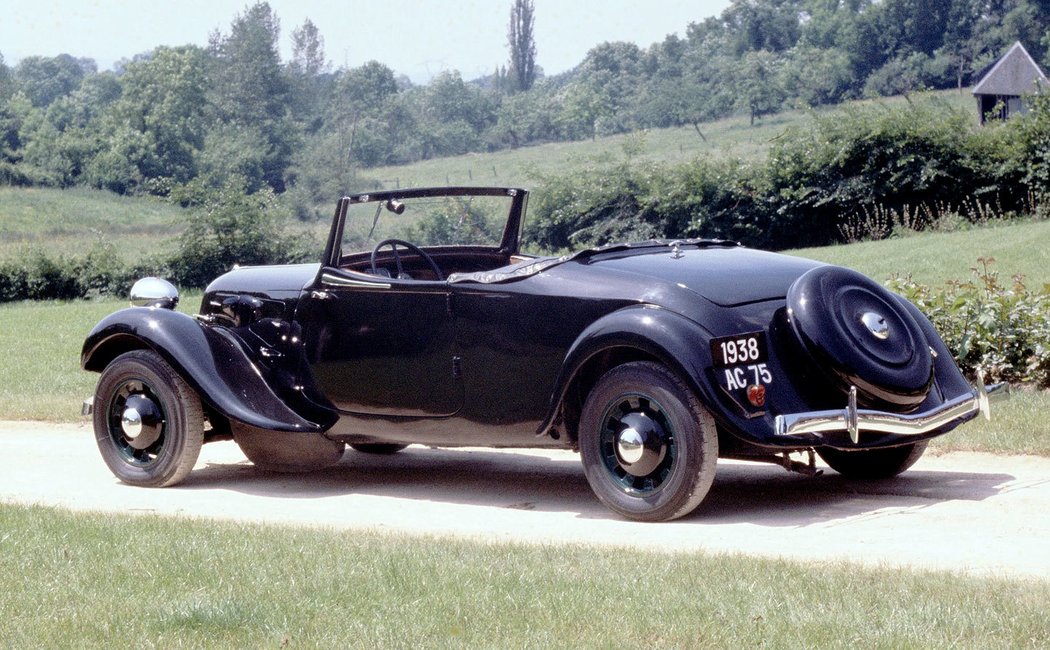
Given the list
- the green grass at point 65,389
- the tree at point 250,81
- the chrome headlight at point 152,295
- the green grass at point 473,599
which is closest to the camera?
the green grass at point 473,599

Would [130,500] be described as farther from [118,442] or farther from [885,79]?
[885,79]

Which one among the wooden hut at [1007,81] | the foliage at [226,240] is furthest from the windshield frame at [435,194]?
the wooden hut at [1007,81]

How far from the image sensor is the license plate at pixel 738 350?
5391 millimetres

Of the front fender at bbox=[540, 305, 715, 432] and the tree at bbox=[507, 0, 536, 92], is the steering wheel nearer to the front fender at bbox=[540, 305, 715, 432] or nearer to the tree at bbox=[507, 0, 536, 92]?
the front fender at bbox=[540, 305, 715, 432]

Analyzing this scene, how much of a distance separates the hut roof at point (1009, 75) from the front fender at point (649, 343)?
60.6 m

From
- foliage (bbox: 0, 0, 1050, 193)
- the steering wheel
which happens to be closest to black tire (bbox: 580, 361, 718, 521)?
the steering wheel

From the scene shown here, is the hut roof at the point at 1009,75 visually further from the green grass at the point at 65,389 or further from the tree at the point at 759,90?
the green grass at the point at 65,389

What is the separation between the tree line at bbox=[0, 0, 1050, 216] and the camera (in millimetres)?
70625

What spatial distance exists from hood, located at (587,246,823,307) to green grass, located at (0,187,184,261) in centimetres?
4206

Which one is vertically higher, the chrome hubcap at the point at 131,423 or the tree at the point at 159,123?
the tree at the point at 159,123

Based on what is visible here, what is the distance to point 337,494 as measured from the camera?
22.3 feet

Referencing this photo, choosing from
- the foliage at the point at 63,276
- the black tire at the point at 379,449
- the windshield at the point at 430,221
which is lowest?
the foliage at the point at 63,276

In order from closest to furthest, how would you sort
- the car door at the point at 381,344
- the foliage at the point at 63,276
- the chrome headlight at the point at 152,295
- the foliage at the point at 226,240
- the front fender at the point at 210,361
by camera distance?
the car door at the point at 381,344
the front fender at the point at 210,361
the chrome headlight at the point at 152,295
the foliage at the point at 226,240
the foliage at the point at 63,276

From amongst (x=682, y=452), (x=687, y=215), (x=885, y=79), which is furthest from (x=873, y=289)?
(x=885, y=79)
